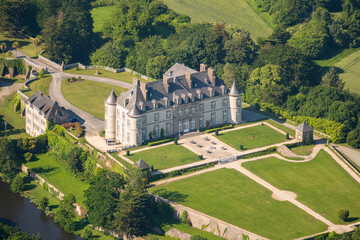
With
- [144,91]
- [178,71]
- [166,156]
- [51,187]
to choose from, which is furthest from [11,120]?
[166,156]

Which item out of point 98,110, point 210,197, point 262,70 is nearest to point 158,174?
point 210,197

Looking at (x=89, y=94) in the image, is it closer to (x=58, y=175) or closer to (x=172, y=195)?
(x=58, y=175)

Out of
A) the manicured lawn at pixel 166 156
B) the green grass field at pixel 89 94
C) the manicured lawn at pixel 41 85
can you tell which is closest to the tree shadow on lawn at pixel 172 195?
the manicured lawn at pixel 166 156

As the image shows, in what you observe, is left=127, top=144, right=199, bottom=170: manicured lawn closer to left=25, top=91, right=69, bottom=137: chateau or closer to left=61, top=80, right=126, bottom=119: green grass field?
left=61, top=80, right=126, bottom=119: green grass field

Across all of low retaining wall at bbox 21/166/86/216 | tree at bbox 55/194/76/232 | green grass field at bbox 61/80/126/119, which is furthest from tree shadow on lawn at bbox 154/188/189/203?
green grass field at bbox 61/80/126/119

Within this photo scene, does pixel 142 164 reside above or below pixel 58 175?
above

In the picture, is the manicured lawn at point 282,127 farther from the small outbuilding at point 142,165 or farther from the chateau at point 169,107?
the small outbuilding at point 142,165
